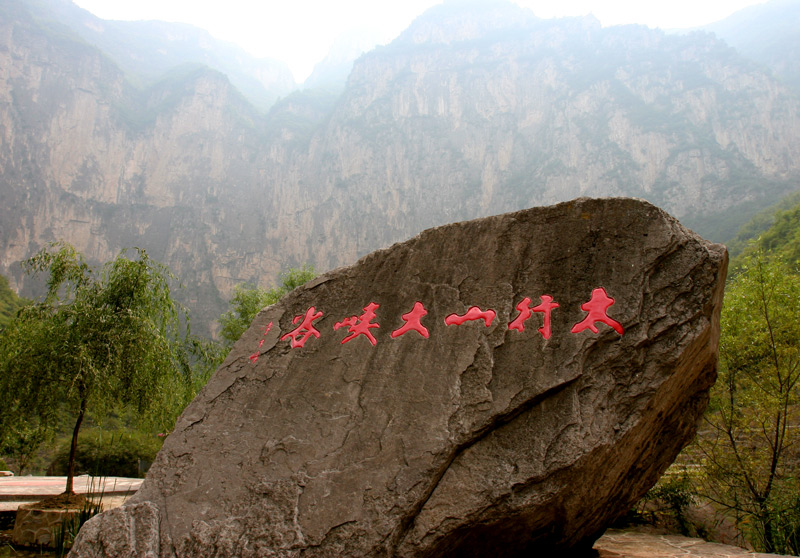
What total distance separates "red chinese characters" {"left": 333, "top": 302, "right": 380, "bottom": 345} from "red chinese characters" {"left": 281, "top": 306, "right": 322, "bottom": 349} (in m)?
0.19

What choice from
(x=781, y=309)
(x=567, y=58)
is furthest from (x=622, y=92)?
(x=781, y=309)

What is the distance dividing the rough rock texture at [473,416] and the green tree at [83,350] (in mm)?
2688

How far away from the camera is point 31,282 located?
3125cm

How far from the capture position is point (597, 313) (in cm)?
276

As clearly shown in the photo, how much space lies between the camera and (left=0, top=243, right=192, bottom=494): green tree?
207 inches

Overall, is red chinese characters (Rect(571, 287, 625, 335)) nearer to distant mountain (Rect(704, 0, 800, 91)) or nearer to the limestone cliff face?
the limestone cliff face

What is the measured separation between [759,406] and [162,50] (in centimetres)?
6716

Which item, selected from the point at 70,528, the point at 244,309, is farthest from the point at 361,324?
the point at 244,309

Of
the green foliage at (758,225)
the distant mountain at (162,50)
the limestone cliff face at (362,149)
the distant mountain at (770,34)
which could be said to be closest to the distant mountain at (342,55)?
the distant mountain at (162,50)

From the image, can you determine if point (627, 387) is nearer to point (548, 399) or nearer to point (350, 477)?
point (548, 399)

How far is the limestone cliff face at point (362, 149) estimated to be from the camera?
116 feet

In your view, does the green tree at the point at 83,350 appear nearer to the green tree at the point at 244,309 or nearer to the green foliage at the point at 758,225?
the green tree at the point at 244,309

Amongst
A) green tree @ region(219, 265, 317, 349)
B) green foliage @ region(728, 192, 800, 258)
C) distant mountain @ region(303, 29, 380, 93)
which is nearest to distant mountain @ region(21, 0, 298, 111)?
distant mountain @ region(303, 29, 380, 93)

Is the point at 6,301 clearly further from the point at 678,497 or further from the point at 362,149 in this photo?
the point at 362,149
